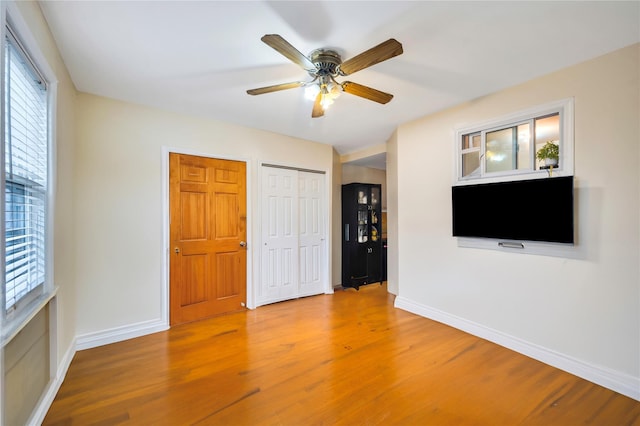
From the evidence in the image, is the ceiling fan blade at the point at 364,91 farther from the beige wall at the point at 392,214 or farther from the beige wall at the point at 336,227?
the beige wall at the point at 336,227

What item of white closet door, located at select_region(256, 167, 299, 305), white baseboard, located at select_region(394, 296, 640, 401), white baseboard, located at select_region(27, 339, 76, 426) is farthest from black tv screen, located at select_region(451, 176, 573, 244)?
white baseboard, located at select_region(27, 339, 76, 426)

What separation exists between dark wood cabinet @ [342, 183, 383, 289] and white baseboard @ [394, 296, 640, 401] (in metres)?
1.51

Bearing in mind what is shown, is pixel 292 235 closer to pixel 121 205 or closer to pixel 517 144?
pixel 121 205

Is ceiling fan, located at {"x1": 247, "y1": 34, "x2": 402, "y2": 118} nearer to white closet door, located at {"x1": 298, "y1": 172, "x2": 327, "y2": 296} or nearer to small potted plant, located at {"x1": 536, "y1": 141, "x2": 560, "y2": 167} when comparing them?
small potted plant, located at {"x1": 536, "y1": 141, "x2": 560, "y2": 167}

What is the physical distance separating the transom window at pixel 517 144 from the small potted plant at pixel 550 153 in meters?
0.01

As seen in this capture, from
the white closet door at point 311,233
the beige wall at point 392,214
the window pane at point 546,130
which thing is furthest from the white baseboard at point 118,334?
the window pane at point 546,130

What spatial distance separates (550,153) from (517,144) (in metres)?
0.34

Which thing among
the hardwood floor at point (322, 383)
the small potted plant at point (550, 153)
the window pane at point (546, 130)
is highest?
the window pane at point (546, 130)

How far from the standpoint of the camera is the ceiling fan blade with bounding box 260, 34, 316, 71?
1.52 metres

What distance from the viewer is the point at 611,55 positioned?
81.2 inches

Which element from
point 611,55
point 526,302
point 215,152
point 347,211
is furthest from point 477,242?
point 215,152

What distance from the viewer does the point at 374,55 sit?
169 centimetres

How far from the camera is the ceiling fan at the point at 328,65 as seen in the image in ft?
5.26

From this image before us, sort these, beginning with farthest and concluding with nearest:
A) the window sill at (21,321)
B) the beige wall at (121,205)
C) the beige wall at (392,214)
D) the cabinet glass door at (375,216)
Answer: the cabinet glass door at (375,216) < the beige wall at (392,214) < the beige wall at (121,205) < the window sill at (21,321)
